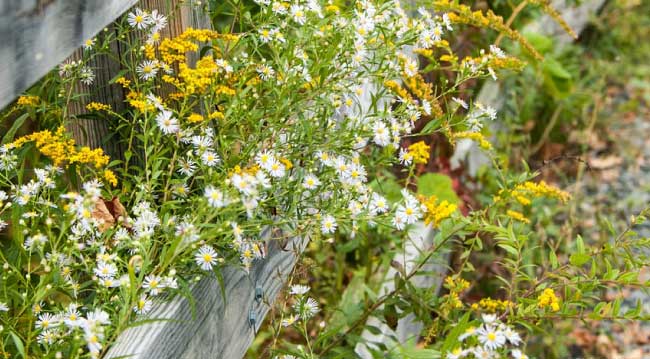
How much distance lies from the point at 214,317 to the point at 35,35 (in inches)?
34.1

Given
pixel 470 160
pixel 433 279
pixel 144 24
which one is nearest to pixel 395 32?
pixel 144 24

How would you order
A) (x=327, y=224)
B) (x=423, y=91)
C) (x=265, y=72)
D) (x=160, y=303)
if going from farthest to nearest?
1. (x=423, y=91)
2. (x=265, y=72)
3. (x=327, y=224)
4. (x=160, y=303)

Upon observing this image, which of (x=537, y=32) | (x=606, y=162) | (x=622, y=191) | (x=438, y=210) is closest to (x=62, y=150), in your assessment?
(x=438, y=210)

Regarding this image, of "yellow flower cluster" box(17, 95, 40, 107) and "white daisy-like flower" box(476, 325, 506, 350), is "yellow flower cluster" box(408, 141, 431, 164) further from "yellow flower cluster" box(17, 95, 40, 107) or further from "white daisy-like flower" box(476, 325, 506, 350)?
"yellow flower cluster" box(17, 95, 40, 107)

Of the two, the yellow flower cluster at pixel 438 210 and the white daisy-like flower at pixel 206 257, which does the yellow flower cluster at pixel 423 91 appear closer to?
the yellow flower cluster at pixel 438 210

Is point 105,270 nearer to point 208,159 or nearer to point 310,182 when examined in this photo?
point 208,159

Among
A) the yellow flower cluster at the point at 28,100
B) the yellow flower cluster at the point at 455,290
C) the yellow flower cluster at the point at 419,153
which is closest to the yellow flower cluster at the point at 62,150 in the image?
the yellow flower cluster at the point at 28,100

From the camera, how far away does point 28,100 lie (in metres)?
1.85

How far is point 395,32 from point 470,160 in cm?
213

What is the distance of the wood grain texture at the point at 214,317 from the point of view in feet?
5.26

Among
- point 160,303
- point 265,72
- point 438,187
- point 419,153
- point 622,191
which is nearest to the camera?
point 160,303

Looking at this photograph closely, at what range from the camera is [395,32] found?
205cm

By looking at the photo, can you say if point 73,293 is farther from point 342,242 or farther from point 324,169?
point 342,242

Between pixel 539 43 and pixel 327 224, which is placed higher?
pixel 539 43
